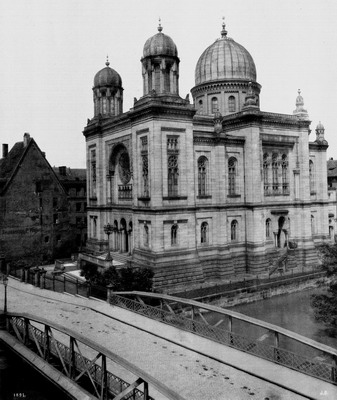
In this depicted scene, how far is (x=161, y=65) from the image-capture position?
124 ft

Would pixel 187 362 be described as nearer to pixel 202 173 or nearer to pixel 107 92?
pixel 202 173

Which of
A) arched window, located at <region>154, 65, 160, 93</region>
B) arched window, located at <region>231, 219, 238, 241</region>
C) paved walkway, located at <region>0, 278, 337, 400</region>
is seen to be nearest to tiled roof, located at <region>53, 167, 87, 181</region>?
arched window, located at <region>154, 65, 160, 93</region>

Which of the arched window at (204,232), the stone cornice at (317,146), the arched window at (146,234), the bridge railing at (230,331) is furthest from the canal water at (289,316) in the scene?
the stone cornice at (317,146)

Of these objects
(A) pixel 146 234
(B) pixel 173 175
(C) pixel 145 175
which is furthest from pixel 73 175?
(B) pixel 173 175

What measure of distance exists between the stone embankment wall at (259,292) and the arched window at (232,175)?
1001 cm

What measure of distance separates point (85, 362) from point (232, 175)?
102ft

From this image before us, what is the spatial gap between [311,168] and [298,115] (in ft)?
24.1

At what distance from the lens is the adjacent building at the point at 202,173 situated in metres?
37.1

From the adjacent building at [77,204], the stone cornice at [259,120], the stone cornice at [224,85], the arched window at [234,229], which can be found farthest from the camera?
the adjacent building at [77,204]

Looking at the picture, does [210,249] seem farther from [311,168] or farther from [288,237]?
[311,168]

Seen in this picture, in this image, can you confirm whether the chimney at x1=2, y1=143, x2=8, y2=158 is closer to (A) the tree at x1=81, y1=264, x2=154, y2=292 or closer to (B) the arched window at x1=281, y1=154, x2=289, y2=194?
(A) the tree at x1=81, y1=264, x2=154, y2=292

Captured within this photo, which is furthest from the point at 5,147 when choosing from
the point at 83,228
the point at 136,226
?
the point at 136,226

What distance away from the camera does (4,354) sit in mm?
19438

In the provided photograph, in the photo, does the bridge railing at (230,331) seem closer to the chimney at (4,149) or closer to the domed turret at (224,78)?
the domed turret at (224,78)
